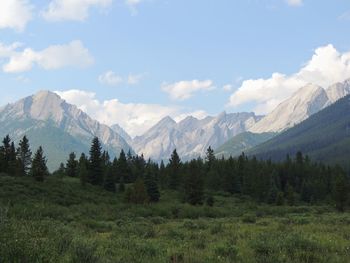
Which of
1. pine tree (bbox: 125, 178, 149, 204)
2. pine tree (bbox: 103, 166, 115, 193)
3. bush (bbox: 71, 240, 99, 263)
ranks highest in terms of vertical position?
pine tree (bbox: 103, 166, 115, 193)

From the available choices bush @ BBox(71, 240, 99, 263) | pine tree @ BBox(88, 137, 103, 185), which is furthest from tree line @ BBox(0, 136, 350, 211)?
bush @ BBox(71, 240, 99, 263)

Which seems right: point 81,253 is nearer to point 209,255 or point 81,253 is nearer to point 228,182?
point 209,255

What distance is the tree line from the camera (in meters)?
73.1

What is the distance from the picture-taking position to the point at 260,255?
46.1ft

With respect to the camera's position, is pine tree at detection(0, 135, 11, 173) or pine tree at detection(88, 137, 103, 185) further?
pine tree at detection(88, 137, 103, 185)

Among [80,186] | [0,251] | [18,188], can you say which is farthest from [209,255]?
[80,186]

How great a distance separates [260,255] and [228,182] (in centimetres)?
9766

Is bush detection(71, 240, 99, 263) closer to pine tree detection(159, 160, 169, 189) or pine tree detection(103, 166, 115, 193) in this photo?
pine tree detection(103, 166, 115, 193)

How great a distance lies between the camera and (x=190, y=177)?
74875 millimetres

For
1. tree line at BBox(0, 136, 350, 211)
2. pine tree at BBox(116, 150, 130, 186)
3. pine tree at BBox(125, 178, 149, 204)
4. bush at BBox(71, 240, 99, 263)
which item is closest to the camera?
bush at BBox(71, 240, 99, 263)

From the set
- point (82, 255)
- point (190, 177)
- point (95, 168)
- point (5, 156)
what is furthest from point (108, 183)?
point (82, 255)

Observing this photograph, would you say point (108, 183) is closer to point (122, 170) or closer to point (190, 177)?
point (190, 177)

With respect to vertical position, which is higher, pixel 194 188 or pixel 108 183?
pixel 108 183

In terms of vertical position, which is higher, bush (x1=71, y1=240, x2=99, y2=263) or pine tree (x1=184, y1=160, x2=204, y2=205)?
pine tree (x1=184, y1=160, x2=204, y2=205)
